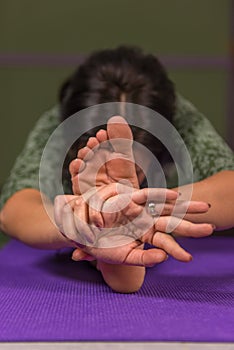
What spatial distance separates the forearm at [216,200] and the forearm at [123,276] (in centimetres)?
16

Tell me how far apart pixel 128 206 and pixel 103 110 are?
402 mm

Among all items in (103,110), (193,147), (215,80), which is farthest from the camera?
(215,80)

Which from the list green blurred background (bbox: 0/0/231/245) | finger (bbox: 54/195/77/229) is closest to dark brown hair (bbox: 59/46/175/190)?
finger (bbox: 54/195/77/229)

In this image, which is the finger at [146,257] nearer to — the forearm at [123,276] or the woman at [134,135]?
the forearm at [123,276]

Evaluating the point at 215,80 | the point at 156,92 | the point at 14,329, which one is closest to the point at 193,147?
the point at 156,92

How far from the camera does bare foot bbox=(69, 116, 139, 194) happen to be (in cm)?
80

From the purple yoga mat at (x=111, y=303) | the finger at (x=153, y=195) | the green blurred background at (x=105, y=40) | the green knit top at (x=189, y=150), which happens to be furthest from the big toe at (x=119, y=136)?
the green blurred background at (x=105, y=40)

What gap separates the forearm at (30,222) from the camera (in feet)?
3.06

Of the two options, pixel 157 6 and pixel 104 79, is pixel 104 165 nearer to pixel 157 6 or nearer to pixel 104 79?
pixel 104 79

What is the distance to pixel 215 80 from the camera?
118 inches

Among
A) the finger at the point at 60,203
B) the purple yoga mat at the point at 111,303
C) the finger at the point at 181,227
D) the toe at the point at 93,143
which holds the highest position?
the toe at the point at 93,143

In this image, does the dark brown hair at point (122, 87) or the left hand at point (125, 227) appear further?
the dark brown hair at point (122, 87)

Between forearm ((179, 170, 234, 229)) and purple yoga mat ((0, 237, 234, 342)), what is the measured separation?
101 mm

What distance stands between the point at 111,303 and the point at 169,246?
Result: 141 mm
